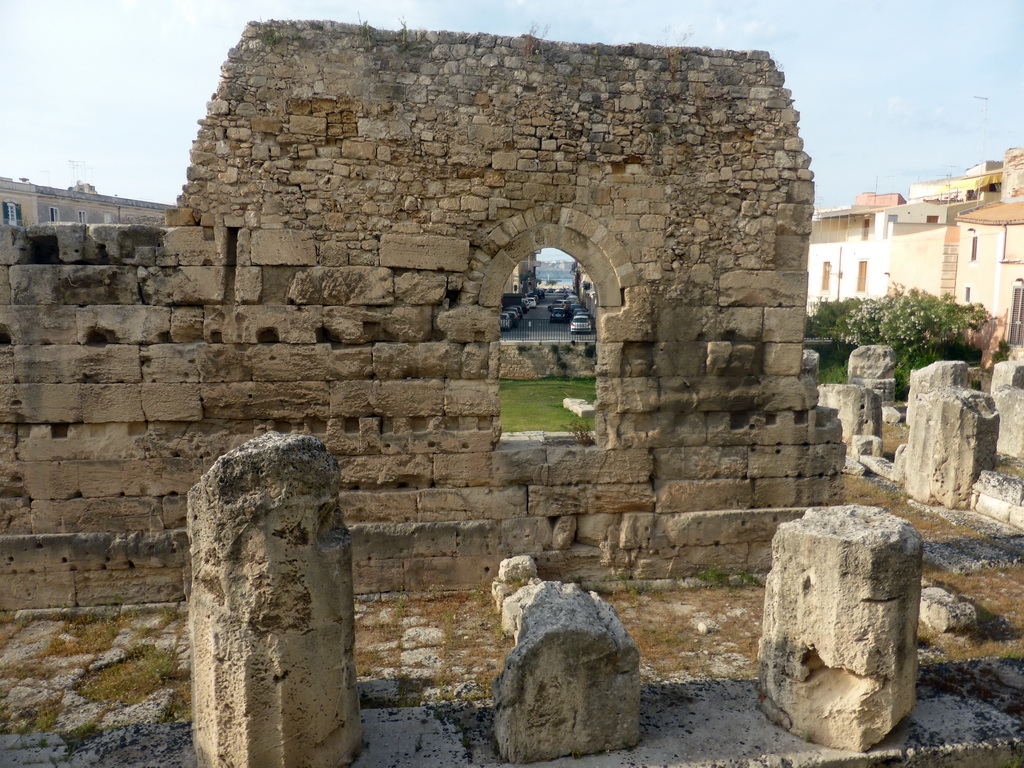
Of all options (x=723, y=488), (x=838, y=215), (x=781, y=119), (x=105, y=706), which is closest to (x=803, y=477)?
(x=723, y=488)

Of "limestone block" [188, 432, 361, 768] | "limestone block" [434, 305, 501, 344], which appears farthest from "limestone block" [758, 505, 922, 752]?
"limestone block" [434, 305, 501, 344]

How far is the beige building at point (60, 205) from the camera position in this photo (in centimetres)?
3108

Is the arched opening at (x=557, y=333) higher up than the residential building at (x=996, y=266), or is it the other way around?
the residential building at (x=996, y=266)

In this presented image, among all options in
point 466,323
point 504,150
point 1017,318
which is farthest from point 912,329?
point 466,323

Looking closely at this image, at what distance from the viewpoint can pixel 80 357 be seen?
6887mm

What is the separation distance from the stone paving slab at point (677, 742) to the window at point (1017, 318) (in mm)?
23126

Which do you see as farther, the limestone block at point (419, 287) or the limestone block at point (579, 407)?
the limestone block at point (579, 407)

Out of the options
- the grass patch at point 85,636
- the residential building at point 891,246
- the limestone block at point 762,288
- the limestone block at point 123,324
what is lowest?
the grass patch at point 85,636

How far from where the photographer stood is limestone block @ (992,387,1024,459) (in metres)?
13.5

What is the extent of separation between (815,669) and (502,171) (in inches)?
198

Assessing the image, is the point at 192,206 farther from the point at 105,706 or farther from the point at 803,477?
the point at 803,477

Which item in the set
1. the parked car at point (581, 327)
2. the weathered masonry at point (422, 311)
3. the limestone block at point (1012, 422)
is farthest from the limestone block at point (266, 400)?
the parked car at point (581, 327)

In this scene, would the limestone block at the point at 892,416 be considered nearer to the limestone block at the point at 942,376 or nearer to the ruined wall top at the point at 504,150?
the limestone block at the point at 942,376

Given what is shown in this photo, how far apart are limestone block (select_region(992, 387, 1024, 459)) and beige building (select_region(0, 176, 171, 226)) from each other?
92.3ft
